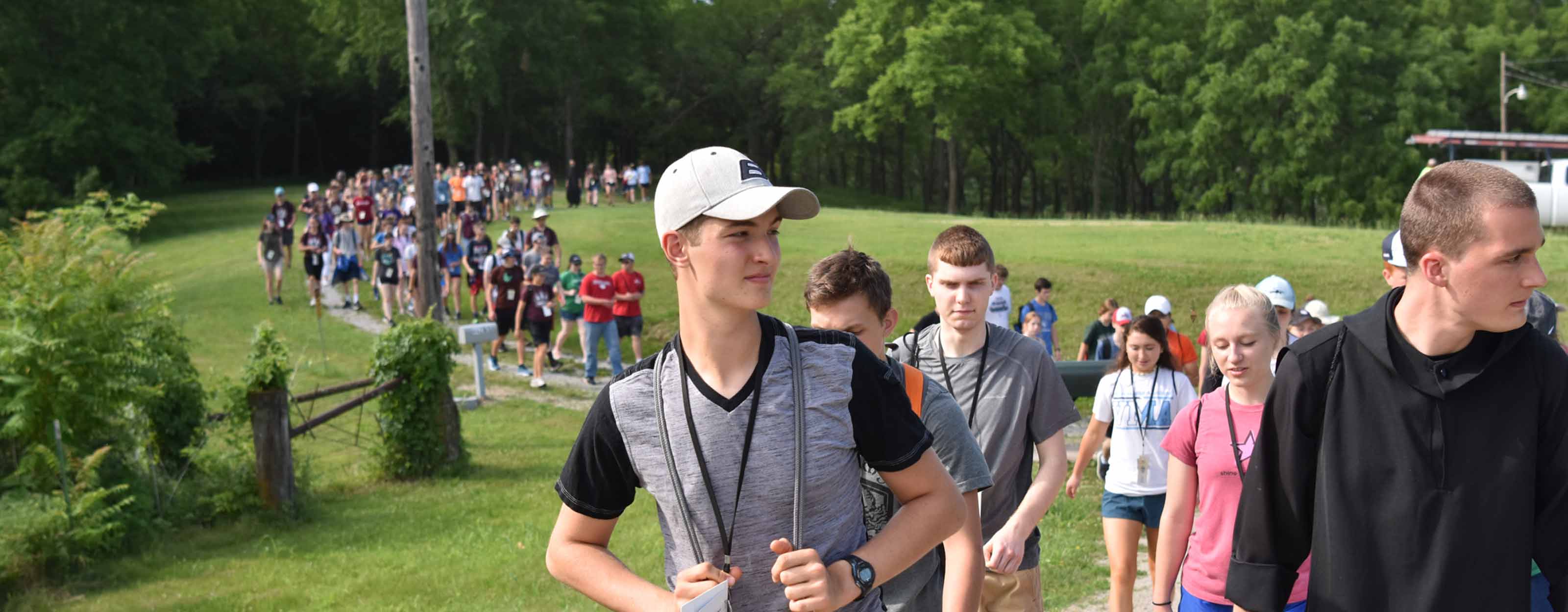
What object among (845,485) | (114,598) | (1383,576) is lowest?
(114,598)

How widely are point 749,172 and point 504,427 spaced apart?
14.6 metres

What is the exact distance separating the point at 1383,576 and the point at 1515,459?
0.36 m

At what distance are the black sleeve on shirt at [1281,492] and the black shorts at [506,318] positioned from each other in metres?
18.7

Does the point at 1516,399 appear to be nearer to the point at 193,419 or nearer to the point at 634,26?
the point at 193,419

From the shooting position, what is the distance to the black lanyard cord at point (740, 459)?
2.42m

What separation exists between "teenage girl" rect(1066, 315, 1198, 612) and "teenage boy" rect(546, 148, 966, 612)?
3694 mm

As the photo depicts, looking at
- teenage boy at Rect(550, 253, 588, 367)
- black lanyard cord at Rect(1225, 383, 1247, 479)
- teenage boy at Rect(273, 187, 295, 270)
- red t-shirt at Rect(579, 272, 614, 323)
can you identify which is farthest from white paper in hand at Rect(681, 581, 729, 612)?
teenage boy at Rect(273, 187, 295, 270)

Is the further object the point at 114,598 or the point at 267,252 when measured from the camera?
the point at 267,252

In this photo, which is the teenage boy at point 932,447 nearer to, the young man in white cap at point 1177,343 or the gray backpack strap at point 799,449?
the gray backpack strap at point 799,449

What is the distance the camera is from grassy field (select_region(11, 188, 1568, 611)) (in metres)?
9.07

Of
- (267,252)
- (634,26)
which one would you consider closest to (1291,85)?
(634,26)

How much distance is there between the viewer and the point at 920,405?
322 centimetres

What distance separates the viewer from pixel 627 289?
19.5m

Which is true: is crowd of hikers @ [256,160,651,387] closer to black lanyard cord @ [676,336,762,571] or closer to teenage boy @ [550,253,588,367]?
teenage boy @ [550,253,588,367]
